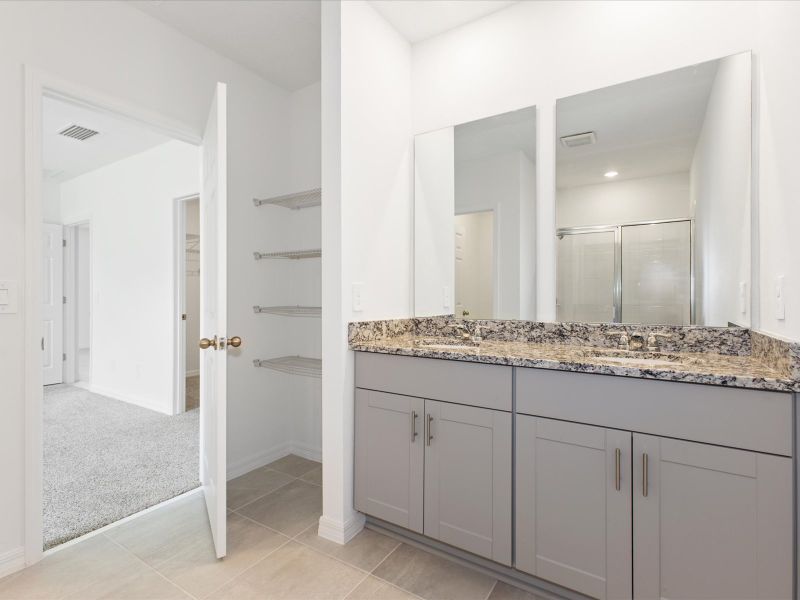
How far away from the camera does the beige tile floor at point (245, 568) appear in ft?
5.19

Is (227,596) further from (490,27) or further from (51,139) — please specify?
(51,139)

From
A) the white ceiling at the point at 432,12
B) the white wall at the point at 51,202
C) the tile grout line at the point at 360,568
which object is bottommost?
the tile grout line at the point at 360,568

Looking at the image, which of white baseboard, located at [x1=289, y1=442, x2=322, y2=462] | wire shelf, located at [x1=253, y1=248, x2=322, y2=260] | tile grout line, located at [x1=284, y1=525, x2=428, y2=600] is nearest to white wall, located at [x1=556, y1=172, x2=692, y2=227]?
wire shelf, located at [x1=253, y1=248, x2=322, y2=260]

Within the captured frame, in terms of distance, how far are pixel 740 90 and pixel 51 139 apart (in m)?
5.05

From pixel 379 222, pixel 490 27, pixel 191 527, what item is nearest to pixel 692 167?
pixel 490 27

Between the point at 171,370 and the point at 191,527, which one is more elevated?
the point at 171,370

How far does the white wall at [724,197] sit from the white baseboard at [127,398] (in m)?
4.18

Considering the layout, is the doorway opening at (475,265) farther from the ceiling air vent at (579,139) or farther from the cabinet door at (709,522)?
the cabinet door at (709,522)

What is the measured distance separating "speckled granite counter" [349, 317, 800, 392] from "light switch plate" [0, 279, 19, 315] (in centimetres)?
138

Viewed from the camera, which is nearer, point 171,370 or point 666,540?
point 666,540

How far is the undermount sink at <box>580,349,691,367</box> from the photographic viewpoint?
1485mm

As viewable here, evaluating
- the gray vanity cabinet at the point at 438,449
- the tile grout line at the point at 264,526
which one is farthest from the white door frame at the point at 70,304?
the gray vanity cabinet at the point at 438,449

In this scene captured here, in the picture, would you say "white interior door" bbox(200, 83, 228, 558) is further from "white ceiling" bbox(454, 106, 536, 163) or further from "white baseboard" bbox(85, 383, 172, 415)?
"white baseboard" bbox(85, 383, 172, 415)

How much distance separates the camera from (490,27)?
7.16ft
